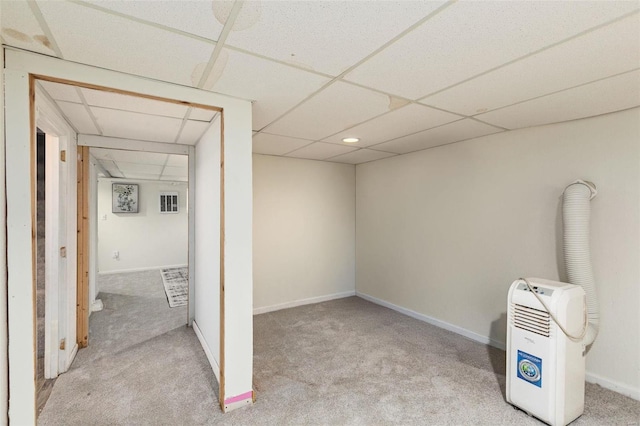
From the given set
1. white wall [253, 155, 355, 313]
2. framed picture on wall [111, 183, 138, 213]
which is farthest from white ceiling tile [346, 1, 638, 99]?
framed picture on wall [111, 183, 138, 213]

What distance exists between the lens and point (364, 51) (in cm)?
150

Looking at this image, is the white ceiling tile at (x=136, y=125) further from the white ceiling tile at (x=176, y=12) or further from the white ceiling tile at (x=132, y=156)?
the white ceiling tile at (x=176, y=12)

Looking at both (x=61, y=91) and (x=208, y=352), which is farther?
(x=208, y=352)

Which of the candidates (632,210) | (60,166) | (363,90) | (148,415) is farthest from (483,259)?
(60,166)

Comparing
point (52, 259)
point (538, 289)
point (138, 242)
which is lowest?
point (138, 242)

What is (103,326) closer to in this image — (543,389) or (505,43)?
(543,389)

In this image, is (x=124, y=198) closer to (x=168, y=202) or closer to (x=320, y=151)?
(x=168, y=202)

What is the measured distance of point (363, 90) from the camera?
2.00 meters

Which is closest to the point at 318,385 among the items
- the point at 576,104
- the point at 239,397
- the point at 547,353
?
the point at 239,397

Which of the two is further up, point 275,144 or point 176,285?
point 275,144

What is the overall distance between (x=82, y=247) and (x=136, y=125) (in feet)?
4.46

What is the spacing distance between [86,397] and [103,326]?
165cm

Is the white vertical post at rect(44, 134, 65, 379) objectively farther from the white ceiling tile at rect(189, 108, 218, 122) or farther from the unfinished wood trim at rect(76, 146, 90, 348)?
the white ceiling tile at rect(189, 108, 218, 122)

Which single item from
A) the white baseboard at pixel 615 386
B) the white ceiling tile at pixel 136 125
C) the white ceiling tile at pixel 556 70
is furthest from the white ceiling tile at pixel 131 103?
the white baseboard at pixel 615 386
